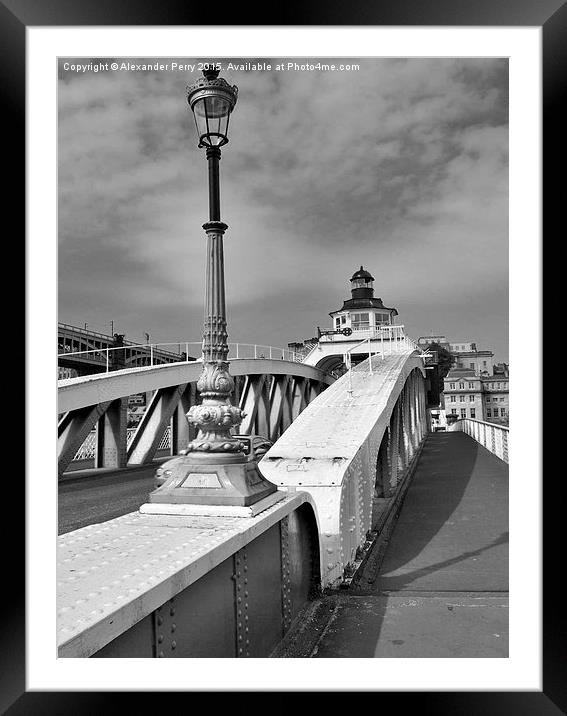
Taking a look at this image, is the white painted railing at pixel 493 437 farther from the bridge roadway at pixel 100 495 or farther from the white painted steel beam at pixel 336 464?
the bridge roadway at pixel 100 495

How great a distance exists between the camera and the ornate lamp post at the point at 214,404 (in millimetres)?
4066

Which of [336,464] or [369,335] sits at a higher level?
[369,335]

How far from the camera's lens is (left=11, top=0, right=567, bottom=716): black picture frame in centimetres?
368

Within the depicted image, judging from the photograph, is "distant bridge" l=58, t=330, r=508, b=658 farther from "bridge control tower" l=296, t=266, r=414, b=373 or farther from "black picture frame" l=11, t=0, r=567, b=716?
"bridge control tower" l=296, t=266, r=414, b=373

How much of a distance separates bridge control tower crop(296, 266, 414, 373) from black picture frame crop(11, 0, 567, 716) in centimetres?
2743

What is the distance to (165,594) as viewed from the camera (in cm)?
256

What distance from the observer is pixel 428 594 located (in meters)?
5.80

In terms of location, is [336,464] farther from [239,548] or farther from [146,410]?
[146,410]

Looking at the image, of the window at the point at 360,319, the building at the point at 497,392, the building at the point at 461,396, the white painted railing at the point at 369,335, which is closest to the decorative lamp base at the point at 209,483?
the building at the point at 497,392
